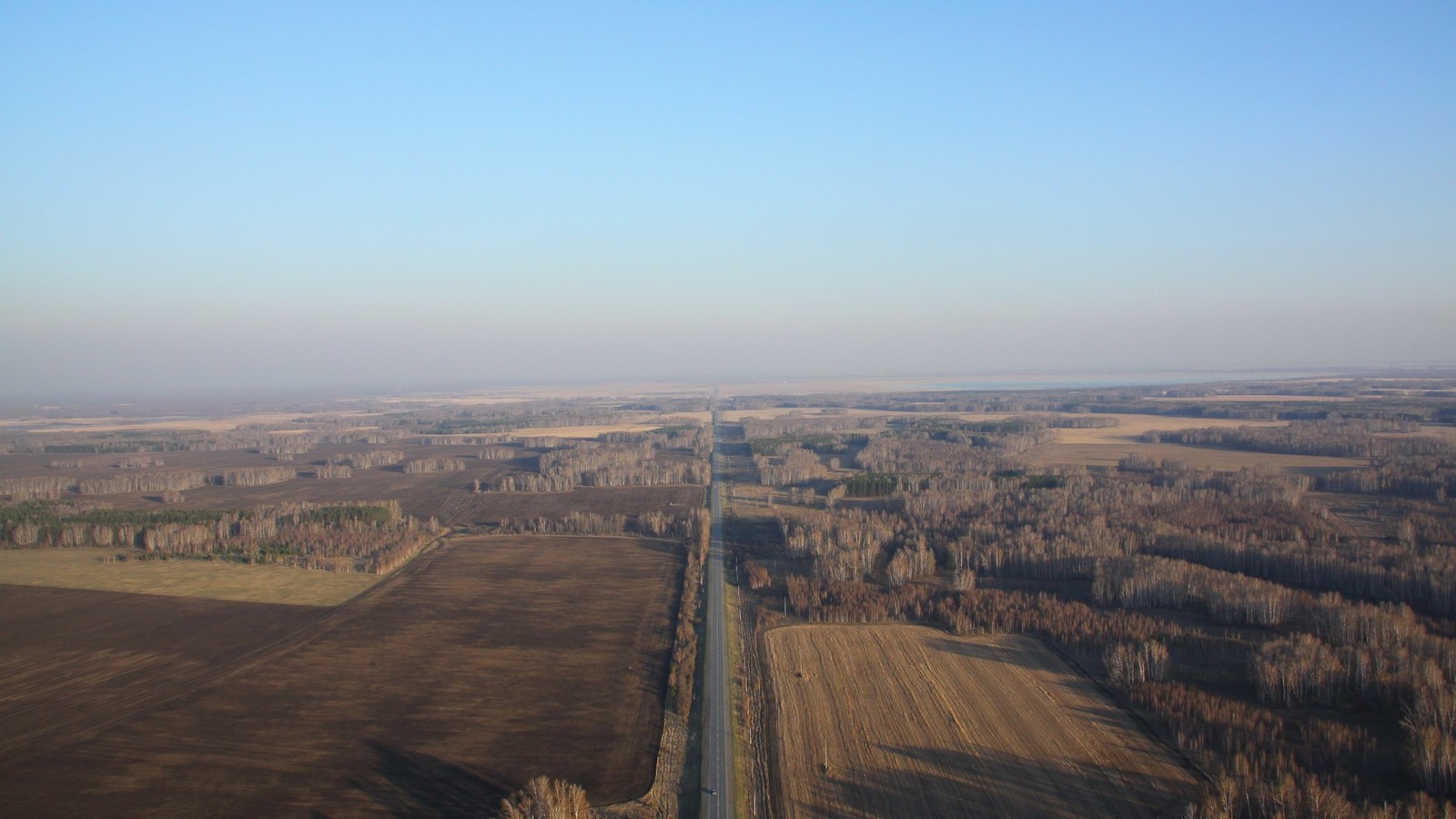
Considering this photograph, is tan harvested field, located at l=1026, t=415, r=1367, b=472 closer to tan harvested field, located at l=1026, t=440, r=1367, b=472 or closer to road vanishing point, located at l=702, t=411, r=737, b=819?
tan harvested field, located at l=1026, t=440, r=1367, b=472

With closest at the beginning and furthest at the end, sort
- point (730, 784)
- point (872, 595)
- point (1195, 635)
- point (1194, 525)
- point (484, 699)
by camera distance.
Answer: point (730, 784) < point (484, 699) < point (1195, 635) < point (872, 595) < point (1194, 525)

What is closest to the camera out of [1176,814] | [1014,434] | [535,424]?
[1176,814]

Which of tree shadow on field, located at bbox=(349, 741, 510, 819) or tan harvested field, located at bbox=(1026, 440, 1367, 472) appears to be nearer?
tree shadow on field, located at bbox=(349, 741, 510, 819)

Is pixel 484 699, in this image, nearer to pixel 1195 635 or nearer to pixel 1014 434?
pixel 1195 635

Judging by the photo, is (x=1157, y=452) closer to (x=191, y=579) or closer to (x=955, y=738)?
(x=955, y=738)

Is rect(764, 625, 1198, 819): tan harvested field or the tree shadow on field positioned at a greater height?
the tree shadow on field

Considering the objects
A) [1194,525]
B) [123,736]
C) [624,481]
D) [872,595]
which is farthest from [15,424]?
[1194,525]

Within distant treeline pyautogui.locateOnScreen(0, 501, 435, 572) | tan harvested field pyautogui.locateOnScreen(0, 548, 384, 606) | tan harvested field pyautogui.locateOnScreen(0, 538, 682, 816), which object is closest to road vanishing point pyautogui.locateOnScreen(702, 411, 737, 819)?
tan harvested field pyautogui.locateOnScreen(0, 538, 682, 816)

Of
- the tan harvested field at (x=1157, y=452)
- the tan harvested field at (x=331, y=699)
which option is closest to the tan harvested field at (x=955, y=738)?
the tan harvested field at (x=331, y=699)
